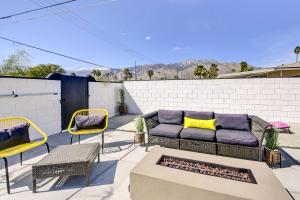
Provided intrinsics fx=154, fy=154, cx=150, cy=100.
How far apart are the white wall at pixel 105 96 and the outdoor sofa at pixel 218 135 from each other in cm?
381

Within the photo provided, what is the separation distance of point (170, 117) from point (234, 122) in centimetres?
148

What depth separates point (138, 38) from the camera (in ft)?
47.6

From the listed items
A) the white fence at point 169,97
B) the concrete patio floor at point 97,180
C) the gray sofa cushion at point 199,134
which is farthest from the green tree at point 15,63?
the gray sofa cushion at point 199,134

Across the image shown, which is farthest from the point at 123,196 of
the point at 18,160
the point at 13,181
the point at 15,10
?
the point at 15,10

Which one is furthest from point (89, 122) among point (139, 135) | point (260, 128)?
point (260, 128)

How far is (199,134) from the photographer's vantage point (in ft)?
10.3

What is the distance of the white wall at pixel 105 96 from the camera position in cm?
674

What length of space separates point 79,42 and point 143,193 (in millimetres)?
11030

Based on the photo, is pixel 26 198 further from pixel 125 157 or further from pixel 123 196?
pixel 125 157

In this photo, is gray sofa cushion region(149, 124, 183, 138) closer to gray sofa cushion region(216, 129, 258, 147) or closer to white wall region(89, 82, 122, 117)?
gray sofa cushion region(216, 129, 258, 147)

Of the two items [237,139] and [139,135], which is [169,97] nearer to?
[139,135]

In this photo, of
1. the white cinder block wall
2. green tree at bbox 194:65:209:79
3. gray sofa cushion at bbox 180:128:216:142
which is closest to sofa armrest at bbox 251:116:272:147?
gray sofa cushion at bbox 180:128:216:142

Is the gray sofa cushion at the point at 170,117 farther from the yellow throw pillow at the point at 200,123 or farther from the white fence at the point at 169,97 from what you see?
the white fence at the point at 169,97

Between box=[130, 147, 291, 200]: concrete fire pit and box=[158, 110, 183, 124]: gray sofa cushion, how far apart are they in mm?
1758
